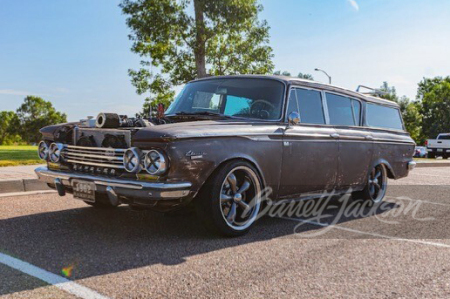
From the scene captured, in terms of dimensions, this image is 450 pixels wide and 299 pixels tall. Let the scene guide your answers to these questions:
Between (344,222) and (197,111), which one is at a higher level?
(197,111)

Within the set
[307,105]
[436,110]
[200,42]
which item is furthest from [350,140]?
[436,110]

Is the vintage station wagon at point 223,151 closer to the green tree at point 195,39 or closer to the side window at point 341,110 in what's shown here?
the side window at point 341,110

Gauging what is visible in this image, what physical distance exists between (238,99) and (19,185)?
4.38 meters

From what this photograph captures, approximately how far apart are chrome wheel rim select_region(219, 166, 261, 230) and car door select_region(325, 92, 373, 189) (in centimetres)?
167

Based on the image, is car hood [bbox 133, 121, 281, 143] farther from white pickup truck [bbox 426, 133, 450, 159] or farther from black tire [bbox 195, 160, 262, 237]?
white pickup truck [bbox 426, 133, 450, 159]

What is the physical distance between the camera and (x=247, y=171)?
4625 mm

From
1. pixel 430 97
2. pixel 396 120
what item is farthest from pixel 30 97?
pixel 396 120

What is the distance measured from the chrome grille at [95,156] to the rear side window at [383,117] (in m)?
4.17

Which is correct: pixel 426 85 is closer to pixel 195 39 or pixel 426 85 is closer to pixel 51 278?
pixel 195 39

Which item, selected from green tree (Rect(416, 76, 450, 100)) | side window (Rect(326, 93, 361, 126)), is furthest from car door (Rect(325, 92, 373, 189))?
green tree (Rect(416, 76, 450, 100))

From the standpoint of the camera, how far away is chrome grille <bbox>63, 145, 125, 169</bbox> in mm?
4262

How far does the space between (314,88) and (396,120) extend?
278 centimetres

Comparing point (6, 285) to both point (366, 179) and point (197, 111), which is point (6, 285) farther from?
point (366, 179)

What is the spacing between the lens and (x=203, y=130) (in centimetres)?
426
